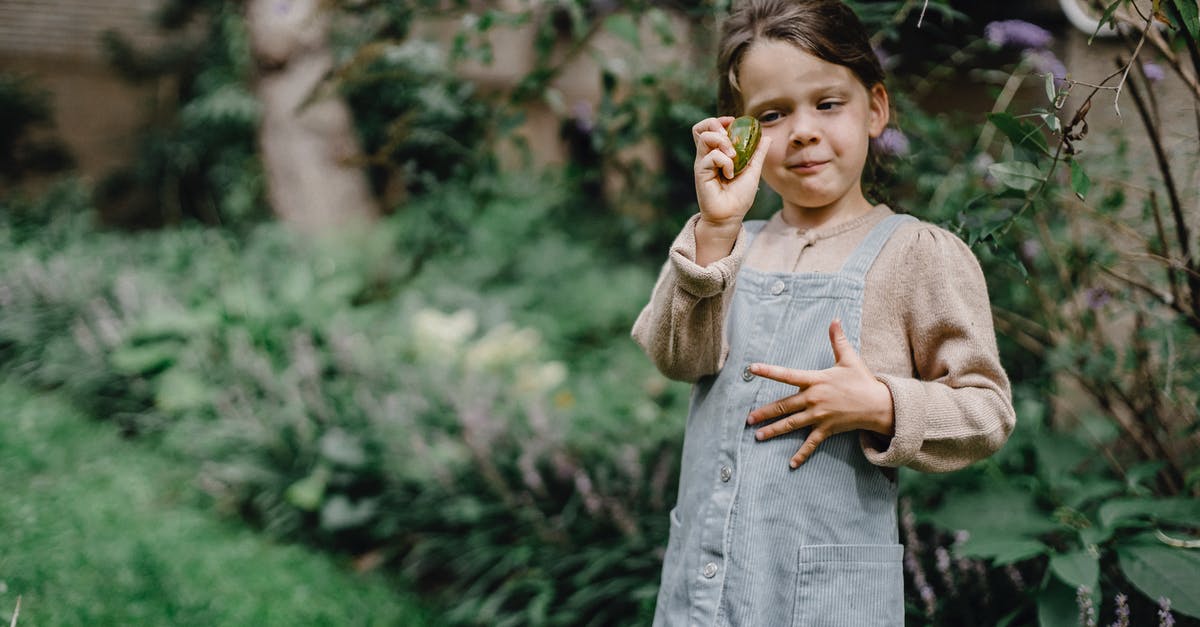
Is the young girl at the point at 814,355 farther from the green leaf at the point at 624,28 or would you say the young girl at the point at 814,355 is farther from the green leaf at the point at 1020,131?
the green leaf at the point at 624,28

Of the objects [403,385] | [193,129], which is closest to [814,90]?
[403,385]

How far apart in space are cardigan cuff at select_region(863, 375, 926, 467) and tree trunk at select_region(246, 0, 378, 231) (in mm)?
4811

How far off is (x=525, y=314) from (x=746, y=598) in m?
3.59

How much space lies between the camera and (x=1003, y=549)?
1664 millimetres

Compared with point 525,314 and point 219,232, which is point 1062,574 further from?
point 219,232

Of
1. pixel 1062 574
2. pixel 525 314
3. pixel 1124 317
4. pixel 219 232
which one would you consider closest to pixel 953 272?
pixel 1062 574

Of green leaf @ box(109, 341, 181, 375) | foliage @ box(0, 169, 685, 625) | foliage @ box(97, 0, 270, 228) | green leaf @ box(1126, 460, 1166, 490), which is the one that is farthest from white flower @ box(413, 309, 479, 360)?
foliage @ box(97, 0, 270, 228)

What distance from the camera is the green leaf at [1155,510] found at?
5.50ft

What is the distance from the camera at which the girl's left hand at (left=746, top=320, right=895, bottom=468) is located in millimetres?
1184

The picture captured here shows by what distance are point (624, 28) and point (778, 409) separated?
1.35 meters

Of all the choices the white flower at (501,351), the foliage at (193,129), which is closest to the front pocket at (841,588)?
the white flower at (501,351)

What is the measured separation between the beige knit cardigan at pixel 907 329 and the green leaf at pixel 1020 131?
0.25 m

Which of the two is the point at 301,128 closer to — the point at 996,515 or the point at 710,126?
the point at 710,126

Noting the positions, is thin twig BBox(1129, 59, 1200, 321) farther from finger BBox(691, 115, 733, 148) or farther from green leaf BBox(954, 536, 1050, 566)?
finger BBox(691, 115, 733, 148)
